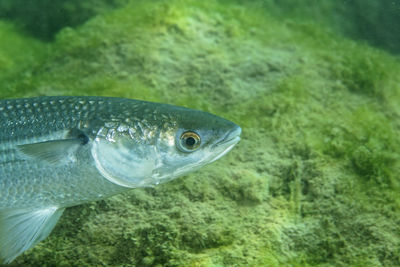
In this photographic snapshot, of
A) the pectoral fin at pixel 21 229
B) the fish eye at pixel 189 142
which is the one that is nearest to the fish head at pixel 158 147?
the fish eye at pixel 189 142

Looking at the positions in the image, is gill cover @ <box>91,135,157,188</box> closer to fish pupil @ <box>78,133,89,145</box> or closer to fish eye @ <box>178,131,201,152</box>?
fish pupil @ <box>78,133,89,145</box>

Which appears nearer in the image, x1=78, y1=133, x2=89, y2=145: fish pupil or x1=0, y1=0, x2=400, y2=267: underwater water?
x1=78, y1=133, x2=89, y2=145: fish pupil

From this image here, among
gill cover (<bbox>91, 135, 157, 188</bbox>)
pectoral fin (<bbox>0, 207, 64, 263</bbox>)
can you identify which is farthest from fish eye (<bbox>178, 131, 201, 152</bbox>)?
pectoral fin (<bbox>0, 207, 64, 263</bbox>)

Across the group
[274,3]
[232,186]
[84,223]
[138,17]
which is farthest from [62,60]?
[274,3]

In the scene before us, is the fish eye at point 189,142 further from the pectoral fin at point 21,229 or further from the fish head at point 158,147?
the pectoral fin at point 21,229

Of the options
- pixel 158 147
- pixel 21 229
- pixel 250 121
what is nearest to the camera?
pixel 21 229

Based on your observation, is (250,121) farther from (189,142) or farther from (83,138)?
(83,138)

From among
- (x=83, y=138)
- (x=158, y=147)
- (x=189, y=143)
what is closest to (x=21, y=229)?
(x=83, y=138)

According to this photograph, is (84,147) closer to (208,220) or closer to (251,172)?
(208,220)
